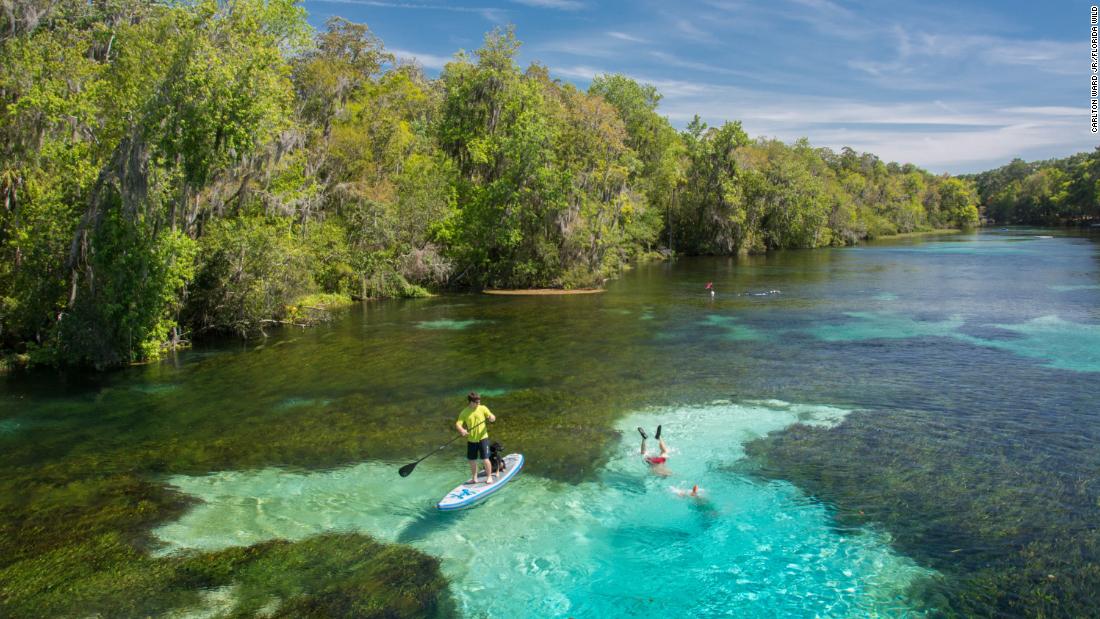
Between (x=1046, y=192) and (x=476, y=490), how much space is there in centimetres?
17097

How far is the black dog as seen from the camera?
1255 cm

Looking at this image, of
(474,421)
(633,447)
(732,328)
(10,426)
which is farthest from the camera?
(732,328)

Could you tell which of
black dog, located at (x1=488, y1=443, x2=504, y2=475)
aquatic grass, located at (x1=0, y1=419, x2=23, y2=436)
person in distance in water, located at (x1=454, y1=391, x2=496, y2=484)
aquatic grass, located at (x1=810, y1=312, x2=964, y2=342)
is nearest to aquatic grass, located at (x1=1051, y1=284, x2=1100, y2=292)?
aquatic grass, located at (x1=810, y1=312, x2=964, y2=342)

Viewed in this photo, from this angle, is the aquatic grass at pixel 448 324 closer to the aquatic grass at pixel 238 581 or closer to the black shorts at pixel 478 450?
the black shorts at pixel 478 450

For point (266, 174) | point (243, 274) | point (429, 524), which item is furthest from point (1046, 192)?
point (429, 524)

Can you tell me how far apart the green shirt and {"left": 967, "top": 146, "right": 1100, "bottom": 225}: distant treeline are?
14354 cm

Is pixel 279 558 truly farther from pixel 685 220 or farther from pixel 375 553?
pixel 685 220

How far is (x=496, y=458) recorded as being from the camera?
12.8 meters

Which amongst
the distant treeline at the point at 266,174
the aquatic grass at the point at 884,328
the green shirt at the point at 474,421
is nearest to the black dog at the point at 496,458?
the green shirt at the point at 474,421

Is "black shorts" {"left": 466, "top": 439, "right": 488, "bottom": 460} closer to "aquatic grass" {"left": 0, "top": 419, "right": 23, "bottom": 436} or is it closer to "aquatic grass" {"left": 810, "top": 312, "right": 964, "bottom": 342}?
"aquatic grass" {"left": 0, "top": 419, "right": 23, "bottom": 436}

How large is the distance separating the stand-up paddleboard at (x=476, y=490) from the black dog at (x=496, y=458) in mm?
145

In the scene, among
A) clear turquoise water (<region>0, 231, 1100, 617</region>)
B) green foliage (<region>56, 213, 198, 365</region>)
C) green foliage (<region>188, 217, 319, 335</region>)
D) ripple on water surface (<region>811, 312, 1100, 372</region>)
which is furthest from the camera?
green foliage (<region>188, 217, 319, 335</region>)

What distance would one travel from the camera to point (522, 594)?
30.9 ft

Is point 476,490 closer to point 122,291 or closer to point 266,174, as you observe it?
point 122,291
